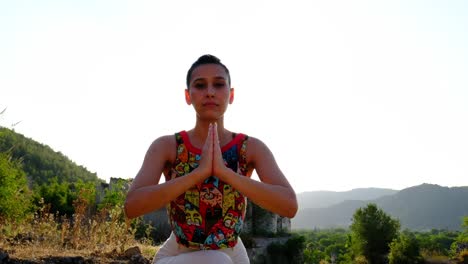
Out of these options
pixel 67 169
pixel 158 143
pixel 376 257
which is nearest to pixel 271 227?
pixel 376 257

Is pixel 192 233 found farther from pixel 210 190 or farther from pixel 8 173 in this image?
pixel 8 173

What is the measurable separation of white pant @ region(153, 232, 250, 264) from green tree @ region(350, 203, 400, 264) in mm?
46834

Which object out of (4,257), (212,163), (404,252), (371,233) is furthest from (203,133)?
(371,233)

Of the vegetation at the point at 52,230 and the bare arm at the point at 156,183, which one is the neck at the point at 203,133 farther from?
the vegetation at the point at 52,230

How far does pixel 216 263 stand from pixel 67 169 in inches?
2597

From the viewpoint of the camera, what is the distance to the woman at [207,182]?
216cm

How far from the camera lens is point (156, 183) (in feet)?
7.75

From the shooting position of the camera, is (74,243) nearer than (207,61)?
No

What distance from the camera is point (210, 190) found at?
7.54 ft

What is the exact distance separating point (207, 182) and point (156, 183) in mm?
264

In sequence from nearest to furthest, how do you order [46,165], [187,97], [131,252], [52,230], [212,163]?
1. [212,163]
2. [187,97]
3. [131,252]
4. [52,230]
5. [46,165]

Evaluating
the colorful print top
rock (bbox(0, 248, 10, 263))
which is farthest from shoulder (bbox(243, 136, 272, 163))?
rock (bbox(0, 248, 10, 263))

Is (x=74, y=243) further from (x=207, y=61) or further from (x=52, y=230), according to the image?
(x=207, y=61)

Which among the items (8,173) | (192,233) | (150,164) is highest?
(8,173)
